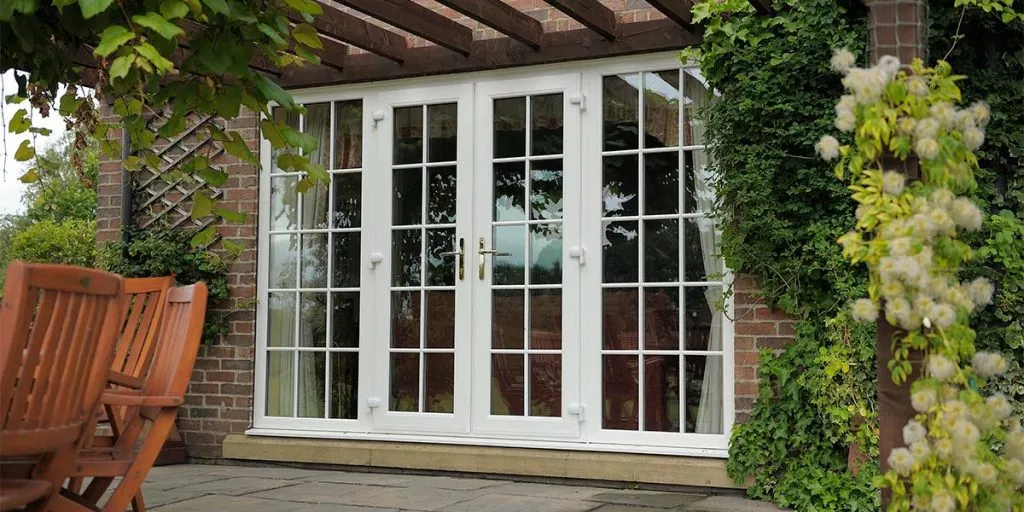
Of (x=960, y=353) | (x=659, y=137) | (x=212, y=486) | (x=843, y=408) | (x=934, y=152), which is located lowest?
(x=212, y=486)

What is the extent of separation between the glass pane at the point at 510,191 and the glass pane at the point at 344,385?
3.84 ft

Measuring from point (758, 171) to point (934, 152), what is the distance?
2313 mm

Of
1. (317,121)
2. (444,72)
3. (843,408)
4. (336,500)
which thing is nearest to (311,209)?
(317,121)

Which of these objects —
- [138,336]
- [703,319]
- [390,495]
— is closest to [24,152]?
[138,336]

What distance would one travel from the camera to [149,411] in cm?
294

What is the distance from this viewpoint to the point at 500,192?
19.1 feet

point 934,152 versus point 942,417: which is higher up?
point 934,152

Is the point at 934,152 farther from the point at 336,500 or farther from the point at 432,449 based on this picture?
the point at 432,449

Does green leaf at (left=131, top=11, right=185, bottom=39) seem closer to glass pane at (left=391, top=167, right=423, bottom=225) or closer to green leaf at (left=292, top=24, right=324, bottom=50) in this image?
green leaf at (left=292, top=24, right=324, bottom=50)

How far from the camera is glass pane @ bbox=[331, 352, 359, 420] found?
611 centimetres

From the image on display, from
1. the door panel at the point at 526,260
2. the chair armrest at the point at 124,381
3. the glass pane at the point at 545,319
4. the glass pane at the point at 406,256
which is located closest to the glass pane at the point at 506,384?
the door panel at the point at 526,260

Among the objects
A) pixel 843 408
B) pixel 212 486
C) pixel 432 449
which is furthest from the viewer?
pixel 432 449

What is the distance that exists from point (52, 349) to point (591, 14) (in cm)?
351

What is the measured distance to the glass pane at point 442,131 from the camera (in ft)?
19.5
